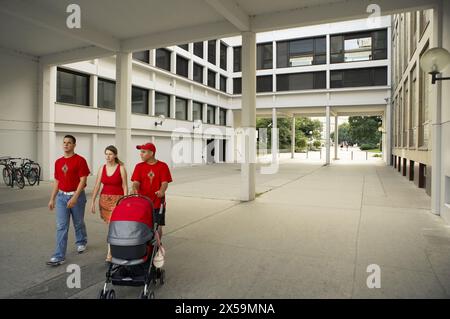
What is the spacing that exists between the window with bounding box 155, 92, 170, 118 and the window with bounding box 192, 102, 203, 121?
3.68m

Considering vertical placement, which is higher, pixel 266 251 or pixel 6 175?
pixel 6 175

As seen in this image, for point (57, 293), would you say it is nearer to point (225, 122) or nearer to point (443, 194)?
point (443, 194)

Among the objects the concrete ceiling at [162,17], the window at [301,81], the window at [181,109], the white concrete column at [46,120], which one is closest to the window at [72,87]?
the white concrete column at [46,120]

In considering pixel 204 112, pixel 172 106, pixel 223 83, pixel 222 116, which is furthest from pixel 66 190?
pixel 223 83

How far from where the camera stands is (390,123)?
94.0 ft

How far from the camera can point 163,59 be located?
24.5 m

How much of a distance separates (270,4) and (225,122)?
25.0m

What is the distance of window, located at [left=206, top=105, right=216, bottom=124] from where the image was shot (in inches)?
1223

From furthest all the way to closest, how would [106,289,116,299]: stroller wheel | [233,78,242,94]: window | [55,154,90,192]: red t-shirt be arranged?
[233,78,242,94]: window → [55,154,90,192]: red t-shirt → [106,289,116,299]: stroller wheel

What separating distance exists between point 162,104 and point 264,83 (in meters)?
12.3

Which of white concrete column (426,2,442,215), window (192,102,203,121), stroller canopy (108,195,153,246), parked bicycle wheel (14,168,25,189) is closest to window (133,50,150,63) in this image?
window (192,102,203,121)

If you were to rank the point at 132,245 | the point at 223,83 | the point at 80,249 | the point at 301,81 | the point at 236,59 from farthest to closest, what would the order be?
the point at 236,59 < the point at 223,83 < the point at 301,81 < the point at 80,249 < the point at 132,245

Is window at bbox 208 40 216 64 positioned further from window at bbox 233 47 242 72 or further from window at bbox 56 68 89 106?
window at bbox 56 68 89 106

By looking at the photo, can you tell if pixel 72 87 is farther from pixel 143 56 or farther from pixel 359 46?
pixel 359 46
